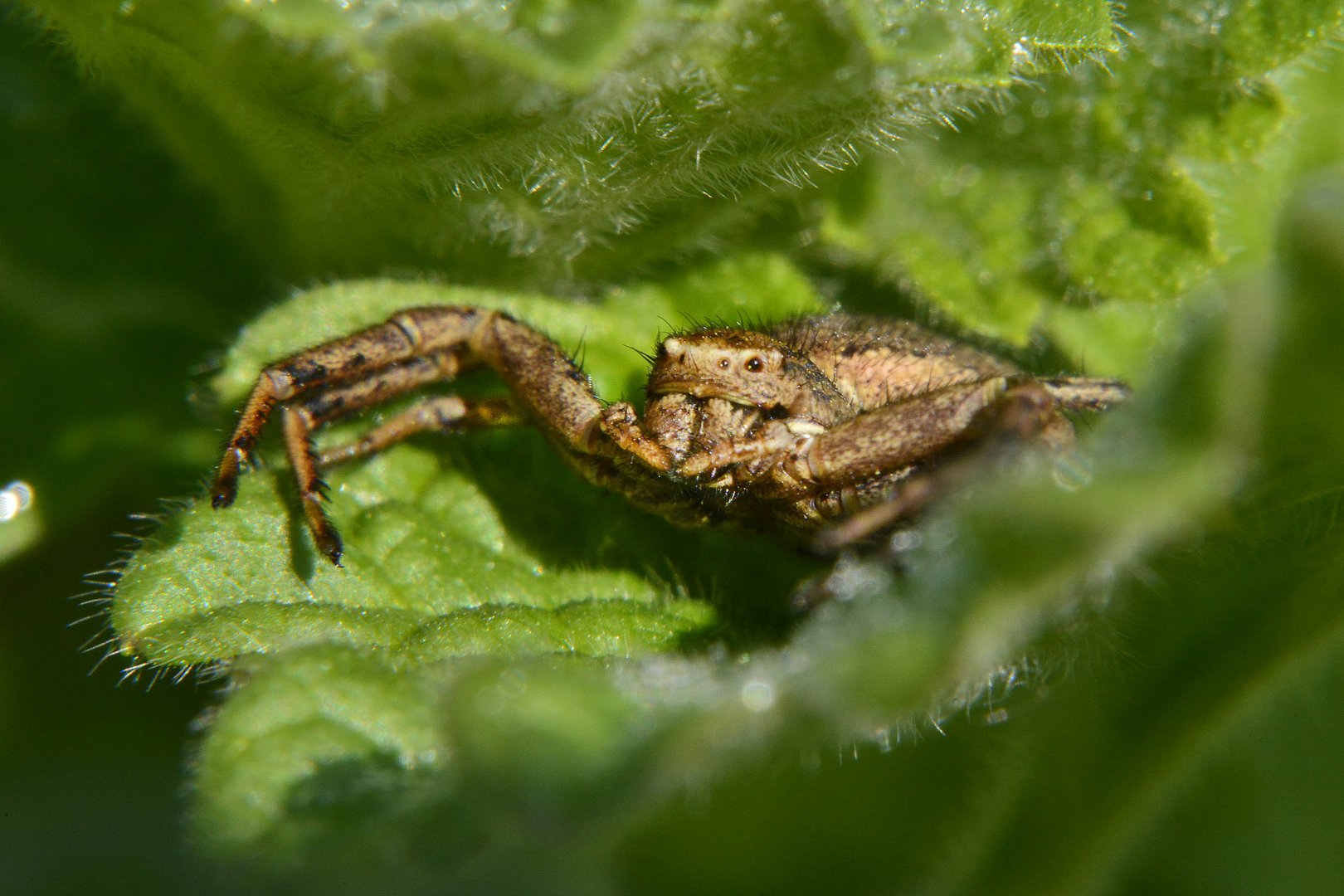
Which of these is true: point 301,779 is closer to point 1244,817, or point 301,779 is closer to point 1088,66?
point 1244,817

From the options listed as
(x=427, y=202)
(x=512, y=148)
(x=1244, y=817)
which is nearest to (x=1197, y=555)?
(x=1244, y=817)

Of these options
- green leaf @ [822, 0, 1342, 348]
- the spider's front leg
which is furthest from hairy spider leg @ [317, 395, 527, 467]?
green leaf @ [822, 0, 1342, 348]

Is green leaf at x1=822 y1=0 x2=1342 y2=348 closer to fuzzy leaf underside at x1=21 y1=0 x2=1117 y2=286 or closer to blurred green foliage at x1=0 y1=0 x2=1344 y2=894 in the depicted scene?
blurred green foliage at x1=0 y1=0 x2=1344 y2=894

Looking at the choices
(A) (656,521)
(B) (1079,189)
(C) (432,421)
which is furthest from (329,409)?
(B) (1079,189)

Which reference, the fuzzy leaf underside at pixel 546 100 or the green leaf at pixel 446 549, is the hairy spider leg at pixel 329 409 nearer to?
the green leaf at pixel 446 549

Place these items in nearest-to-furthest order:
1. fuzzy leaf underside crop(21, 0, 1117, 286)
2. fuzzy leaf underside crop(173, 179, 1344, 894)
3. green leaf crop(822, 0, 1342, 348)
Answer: fuzzy leaf underside crop(173, 179, 1344, 894)
fuzzy leaf underside crop(21, 0, 1117, 286)
green leaf crop(822, 0, 1342, 348)

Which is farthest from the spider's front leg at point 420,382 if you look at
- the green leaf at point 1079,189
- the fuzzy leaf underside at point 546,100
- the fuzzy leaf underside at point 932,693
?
the green leaf at point 1079,189
